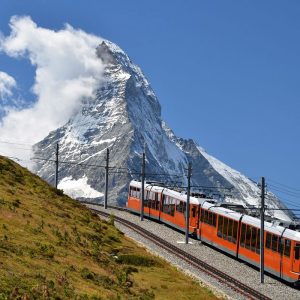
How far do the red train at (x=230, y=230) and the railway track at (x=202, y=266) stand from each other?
318cm

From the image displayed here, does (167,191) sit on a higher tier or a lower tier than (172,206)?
higher

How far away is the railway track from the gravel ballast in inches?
18.4

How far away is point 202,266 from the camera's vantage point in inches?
1815

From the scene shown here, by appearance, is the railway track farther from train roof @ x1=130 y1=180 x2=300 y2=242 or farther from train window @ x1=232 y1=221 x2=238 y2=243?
train roof @ x1=130 y1=180 x2=300 y2=242

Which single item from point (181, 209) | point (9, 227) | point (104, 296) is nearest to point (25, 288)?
point (104, 296)

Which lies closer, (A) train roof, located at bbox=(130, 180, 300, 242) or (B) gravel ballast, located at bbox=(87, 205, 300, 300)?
(B) gravel ballast, located at bbox=(87, 205, 300, 300)

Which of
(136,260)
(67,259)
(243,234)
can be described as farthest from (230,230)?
(67,259)

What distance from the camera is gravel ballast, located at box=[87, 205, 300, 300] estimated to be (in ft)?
130

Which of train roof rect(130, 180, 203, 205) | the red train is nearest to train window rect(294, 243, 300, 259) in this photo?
the red train

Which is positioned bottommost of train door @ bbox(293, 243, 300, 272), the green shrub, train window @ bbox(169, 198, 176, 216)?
the green shrub

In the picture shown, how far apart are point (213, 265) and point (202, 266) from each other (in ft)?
5.57

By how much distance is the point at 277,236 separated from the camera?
4219 centimetres

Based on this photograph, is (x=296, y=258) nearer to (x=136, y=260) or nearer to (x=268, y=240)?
(x=268, y=240)

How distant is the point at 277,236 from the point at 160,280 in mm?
9689
